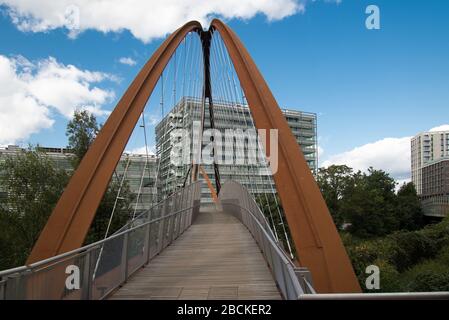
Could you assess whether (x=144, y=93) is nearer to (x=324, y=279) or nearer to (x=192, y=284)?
(x=192, y=284)

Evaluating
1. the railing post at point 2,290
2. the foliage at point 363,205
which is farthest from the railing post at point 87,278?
the foliage at point 363,205

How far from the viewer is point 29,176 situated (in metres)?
21.1

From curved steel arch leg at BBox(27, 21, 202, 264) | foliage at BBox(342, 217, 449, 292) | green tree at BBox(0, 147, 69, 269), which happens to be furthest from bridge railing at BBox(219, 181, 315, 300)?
green tree at BBox(0, 147, 69, 269)

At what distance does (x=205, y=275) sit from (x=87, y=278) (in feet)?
7.99

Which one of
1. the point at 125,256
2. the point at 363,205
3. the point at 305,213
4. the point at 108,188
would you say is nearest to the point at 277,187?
the point at 305,213

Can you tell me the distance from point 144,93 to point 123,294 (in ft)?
22.6

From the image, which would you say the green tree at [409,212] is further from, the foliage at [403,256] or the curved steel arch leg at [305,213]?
the curved steel arch leg at [305,213]

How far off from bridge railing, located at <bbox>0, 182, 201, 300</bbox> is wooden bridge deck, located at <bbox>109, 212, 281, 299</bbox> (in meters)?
0.25

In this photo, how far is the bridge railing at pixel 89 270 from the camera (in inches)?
141

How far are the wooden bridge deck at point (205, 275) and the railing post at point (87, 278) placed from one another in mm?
604

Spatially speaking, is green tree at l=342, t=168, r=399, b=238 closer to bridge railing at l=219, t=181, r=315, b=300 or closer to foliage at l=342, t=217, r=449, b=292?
foliage at l=342, t=217, r=449, b=292

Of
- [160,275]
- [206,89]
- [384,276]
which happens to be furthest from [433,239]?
[160,275]

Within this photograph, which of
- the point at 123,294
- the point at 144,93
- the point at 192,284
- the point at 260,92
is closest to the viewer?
the point at 123,294
